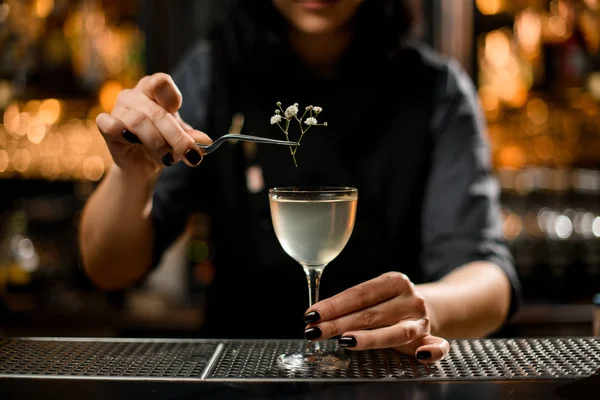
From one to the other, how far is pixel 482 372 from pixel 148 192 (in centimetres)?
79

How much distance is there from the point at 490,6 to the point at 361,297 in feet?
8.50

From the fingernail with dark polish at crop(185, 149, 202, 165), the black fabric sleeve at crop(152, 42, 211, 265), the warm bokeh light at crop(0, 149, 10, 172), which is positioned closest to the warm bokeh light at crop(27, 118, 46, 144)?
the warm bokeh light at crop(0, 149, 10, 172)

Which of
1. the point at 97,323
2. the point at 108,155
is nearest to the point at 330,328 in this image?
the point at 97,323

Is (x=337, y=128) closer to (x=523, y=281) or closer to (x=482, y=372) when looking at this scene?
(x=482, y=372)

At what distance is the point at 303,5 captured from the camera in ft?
5.23

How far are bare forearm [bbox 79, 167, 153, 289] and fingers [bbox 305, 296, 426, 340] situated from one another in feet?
1.88

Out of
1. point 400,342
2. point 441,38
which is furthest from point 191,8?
point 400,342

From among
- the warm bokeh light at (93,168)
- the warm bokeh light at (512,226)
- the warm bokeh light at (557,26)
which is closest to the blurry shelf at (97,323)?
the warm bokeh light at (93,168)

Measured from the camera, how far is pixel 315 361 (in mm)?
1058

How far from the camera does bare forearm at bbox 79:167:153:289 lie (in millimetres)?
1434

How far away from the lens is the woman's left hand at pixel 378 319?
1003 millimetres

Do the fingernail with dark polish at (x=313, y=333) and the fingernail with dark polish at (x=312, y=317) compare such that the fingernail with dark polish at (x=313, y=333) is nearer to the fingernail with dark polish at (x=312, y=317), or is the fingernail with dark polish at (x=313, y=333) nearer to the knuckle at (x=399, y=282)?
the fingernail with dark polish at (x=312, y=317)

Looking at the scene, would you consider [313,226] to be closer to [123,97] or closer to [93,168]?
[123,97]

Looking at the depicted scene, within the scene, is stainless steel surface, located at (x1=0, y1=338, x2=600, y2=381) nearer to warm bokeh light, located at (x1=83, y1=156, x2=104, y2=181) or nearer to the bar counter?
the bar counter
